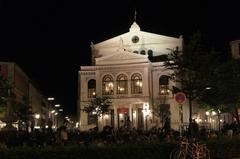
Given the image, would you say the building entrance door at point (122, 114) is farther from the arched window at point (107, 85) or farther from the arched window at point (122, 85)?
the arched window at point (107, 85)

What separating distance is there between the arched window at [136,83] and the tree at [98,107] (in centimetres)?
422

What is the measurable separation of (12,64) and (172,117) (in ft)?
95.9

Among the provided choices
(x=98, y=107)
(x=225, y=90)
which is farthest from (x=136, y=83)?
A: (x=225, y=90)

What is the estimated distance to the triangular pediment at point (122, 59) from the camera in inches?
2872

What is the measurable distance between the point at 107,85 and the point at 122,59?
4820 mm

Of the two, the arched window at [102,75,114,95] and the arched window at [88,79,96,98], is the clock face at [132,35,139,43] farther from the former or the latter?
the arched window at [88,79,96,98]

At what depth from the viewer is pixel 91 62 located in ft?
281

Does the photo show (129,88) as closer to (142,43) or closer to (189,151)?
(142,43)

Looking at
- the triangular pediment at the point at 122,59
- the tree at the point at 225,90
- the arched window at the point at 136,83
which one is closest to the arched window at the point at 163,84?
the arched window at the point at 136,83

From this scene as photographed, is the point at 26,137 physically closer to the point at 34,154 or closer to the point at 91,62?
the point at 34,154

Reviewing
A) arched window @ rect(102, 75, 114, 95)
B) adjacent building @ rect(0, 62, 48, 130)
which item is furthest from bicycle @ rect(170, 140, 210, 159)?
arched window @ rect(102, 75, 114, 95)

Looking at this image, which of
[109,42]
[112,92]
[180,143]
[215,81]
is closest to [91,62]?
[109,42]

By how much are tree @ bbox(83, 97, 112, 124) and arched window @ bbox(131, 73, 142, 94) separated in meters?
4.22

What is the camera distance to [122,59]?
73.9 meters
